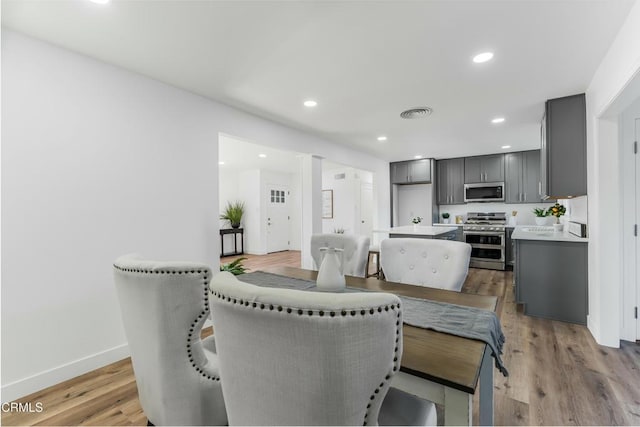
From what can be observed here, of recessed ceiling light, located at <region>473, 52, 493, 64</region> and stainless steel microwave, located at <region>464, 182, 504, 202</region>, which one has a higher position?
recessed ceiling light, located at <region>473, 52, 493, 64</region>

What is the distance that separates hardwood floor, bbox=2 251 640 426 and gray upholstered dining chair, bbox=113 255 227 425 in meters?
0.84

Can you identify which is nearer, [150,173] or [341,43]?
[341,43]

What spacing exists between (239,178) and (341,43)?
6601mm

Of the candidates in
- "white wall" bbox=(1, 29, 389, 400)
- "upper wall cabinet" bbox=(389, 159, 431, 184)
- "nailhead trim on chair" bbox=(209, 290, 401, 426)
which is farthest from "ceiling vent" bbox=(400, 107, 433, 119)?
"nailhead trim on chair" bbox=(209, 290, 401, 426)

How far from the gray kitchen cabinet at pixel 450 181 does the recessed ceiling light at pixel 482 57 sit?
423 centimetres

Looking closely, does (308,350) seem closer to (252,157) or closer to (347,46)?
(347,46)

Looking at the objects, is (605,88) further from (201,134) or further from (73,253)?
(73,253)

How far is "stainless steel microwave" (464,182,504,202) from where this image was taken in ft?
18.5

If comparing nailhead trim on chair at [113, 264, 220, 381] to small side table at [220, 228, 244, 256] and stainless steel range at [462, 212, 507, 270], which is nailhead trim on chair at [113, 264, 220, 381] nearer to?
stainless steel range at [462, 212, 507, 270]

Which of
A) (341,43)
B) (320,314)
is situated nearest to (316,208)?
(341,43)

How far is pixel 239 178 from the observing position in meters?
8.10

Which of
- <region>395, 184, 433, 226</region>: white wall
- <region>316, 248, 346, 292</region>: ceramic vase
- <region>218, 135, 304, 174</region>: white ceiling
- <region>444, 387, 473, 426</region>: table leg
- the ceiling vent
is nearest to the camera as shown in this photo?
<region>444, 387, 473, 426</region>: table leg

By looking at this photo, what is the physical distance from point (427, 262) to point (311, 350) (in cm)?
145

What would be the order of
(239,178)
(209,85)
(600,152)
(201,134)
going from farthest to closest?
(239,178) < (201,134) < (209,85) < (600,152)
